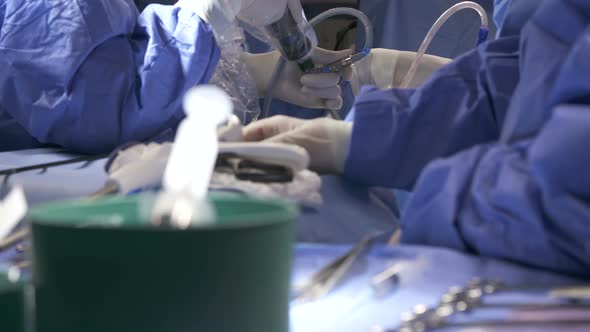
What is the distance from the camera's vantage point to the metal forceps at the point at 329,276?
0.54 m

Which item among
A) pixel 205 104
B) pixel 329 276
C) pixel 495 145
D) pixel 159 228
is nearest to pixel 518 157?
pixel 495 145

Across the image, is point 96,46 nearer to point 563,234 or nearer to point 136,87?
point 136,87

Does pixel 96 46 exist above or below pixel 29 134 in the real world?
above

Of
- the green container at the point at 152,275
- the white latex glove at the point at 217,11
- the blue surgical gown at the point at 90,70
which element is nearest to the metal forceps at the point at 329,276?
the green container at the point at 152,275

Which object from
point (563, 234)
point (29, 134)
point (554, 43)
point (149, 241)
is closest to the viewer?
point (149, 241)

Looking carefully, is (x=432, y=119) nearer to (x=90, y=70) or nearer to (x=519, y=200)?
(x=519, y=200)

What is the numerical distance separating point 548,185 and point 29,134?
1.51m

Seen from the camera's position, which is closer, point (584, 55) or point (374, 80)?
point (584, 55)

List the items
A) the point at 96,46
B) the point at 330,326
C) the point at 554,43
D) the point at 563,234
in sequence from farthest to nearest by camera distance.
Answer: the point at 96,46
the point at 554,43
the point at 563,234
the point at 330,326

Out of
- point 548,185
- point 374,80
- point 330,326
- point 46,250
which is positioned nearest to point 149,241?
point 46,250

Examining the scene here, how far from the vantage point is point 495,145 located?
28.6 inches

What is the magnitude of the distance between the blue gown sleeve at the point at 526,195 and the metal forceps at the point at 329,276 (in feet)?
0.29

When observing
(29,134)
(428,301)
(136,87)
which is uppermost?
(428,301)

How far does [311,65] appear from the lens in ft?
6.43
